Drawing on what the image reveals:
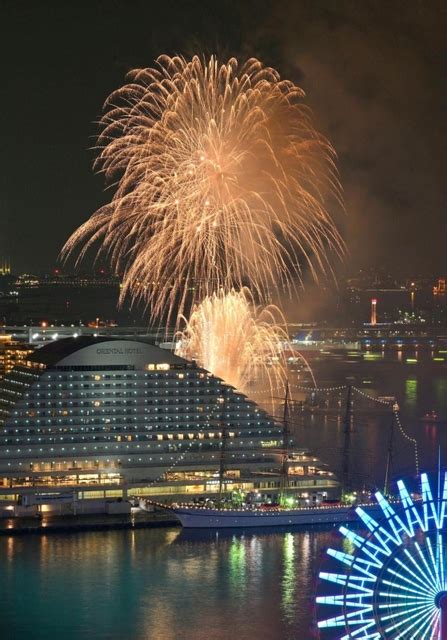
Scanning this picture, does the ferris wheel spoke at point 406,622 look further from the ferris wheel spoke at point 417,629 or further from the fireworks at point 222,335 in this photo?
the fireworks at point 222,335

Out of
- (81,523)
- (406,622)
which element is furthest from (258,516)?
(406,622)

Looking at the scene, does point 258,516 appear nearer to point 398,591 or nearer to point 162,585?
point 162,585

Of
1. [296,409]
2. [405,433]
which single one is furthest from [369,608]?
[296,409]

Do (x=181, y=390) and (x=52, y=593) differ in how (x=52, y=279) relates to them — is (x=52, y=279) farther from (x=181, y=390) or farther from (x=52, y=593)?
(x=52, y=593)

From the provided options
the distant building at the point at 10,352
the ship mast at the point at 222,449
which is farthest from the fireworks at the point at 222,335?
the distant building at the point at 10,352

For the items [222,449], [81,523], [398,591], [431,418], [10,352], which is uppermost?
[10,352]

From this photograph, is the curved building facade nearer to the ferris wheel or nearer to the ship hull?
the ship hull
